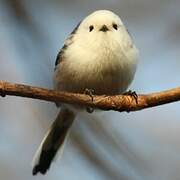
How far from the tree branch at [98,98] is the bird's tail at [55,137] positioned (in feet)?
2.31

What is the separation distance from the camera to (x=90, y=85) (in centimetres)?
157

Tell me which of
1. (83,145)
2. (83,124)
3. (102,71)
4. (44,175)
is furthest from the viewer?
(44,175)

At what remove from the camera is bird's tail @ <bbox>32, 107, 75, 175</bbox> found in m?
1.94

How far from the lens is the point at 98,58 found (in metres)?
1.53

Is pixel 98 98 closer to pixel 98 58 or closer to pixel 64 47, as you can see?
pixel 98 58

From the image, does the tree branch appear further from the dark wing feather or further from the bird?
the dark wing feather

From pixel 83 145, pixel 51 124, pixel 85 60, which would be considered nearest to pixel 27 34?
pixel 83 145

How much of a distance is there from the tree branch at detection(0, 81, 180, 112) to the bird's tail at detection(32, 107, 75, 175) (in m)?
0.70

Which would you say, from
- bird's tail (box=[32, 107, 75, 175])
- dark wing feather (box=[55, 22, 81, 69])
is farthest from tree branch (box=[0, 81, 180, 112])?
bird's tail (box=[32, 107, 75, 175])

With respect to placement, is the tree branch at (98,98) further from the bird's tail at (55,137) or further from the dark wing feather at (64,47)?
the bird's tail at (55,137)

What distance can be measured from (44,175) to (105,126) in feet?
2.17

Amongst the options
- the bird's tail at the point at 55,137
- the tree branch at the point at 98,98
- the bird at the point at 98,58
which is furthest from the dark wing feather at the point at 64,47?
the tree branch at the point at 98,98

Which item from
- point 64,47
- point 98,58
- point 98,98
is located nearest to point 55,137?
point 64,47

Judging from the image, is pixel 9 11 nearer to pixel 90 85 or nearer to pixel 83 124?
pixel 83 124
